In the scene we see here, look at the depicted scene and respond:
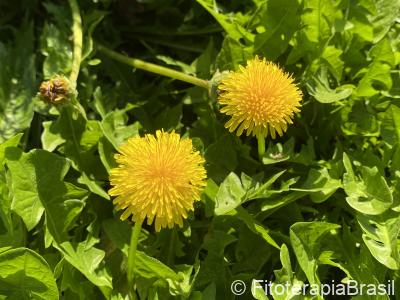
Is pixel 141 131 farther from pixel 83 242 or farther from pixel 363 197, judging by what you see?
pixel 363 197

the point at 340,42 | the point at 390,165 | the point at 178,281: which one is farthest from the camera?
the point at 340,42

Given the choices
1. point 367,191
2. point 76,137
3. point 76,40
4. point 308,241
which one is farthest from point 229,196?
point 76,40

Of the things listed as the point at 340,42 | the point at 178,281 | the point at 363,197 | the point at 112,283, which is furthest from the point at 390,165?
the point at 112,283

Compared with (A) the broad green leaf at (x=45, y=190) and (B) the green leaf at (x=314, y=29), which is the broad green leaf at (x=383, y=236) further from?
(A) the broad green leaf at (x=45, y=190)

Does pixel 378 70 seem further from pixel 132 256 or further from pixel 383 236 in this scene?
pixel 132 256

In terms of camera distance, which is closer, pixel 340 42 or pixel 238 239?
pixel 238 239

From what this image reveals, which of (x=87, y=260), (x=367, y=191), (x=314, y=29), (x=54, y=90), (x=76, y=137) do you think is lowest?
(x=87, y=260)
